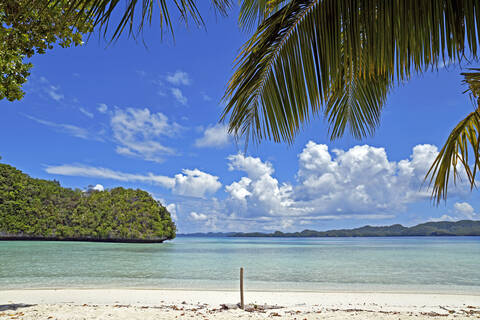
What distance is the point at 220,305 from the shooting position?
9.99 metres

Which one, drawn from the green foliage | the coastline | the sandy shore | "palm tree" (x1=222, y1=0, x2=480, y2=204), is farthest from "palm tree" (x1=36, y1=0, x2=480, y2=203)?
the coastline

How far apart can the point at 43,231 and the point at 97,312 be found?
2990 inches

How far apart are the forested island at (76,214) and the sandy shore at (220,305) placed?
6254 centimetres

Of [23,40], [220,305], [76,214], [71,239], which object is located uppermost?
[23,40]

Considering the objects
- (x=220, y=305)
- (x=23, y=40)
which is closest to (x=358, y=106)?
(x=23, y=40)

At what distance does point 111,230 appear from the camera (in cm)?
7294

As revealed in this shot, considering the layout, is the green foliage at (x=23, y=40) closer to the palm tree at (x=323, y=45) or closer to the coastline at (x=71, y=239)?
the palm tree at (x=323, y=45)

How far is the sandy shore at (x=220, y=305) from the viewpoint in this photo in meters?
7.95

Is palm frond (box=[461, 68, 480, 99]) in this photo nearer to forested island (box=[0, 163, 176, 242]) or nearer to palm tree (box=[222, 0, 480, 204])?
palm tree (box=[222, 0, 480, 204])

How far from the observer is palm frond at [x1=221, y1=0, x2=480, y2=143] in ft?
5.00

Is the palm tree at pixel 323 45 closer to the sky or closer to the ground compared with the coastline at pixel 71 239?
closer to the sky

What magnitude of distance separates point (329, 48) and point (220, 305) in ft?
31.7

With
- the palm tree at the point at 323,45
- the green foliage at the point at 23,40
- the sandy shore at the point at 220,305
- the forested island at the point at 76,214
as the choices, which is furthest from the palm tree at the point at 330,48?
the forested island at the point at 76,214

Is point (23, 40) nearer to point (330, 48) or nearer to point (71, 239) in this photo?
point (330, 48)
